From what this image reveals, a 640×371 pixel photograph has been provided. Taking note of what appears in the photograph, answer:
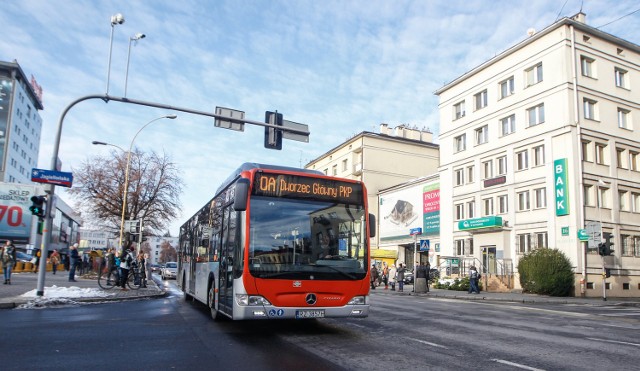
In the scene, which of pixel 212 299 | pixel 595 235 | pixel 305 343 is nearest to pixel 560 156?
pixel 595 235

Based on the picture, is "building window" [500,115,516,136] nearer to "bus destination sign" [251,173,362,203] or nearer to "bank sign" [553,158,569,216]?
"bank sign" [553,158,569,216]

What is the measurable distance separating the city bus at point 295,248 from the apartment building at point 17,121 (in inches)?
3219

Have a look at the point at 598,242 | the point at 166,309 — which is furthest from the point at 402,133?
the point at 166,309

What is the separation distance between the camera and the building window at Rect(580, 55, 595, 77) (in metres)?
33.1

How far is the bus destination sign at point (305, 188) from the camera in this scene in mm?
9305

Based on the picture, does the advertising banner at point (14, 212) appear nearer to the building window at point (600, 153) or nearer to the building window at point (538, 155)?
the building window at point (538, 155)

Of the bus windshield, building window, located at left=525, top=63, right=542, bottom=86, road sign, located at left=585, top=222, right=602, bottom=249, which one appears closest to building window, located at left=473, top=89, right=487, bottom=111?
building window, located at left=525, top=63, right=542, bottom=86

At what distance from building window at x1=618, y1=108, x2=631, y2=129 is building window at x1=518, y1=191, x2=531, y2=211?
26.5ft

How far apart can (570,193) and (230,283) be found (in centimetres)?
2738

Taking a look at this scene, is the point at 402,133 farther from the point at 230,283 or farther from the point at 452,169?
the point at 230,283

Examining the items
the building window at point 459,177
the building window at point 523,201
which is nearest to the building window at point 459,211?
the building window at point 459,177

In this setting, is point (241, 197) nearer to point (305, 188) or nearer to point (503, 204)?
point (305, 188)

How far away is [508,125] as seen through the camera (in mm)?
A: 36875

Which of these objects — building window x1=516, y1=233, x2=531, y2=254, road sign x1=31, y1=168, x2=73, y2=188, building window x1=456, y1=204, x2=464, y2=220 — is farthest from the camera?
building window x1=456, y1=204, x2=464, y2=220
